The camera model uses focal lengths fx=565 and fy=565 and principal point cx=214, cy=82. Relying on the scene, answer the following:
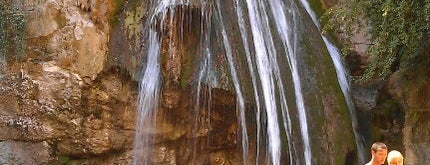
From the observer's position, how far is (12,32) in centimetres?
823

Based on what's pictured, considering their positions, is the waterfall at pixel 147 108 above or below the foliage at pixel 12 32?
below

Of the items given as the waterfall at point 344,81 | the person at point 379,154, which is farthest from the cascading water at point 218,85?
the person at point 379,154

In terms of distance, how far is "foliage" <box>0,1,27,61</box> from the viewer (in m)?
8.21

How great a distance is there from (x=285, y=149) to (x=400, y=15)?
248cm

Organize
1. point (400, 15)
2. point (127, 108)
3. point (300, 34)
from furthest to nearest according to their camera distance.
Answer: point (300, 34), point (127, 108), point (400, 15)

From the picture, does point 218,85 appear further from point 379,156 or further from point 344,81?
point 379,156

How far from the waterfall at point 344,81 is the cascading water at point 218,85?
0.93 meters

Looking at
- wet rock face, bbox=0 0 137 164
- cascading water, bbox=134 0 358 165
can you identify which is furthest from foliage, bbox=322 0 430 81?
wet rock face, bbox=0 0 137 164

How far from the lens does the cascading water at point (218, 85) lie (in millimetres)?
8219

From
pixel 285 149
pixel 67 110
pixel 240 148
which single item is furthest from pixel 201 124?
pixel 67 110

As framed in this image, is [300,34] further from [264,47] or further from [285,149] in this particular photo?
[285,149]

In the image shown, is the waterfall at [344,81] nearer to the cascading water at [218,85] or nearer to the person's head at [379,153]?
the cascading water at [218,85]

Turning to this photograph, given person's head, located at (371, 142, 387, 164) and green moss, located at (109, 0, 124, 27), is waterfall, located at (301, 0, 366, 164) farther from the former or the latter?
person's head, located at (371, 142, 387, 164)

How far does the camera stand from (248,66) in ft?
27.8
